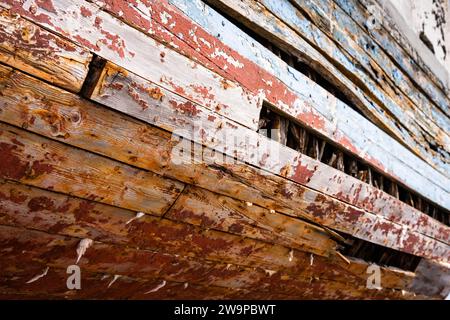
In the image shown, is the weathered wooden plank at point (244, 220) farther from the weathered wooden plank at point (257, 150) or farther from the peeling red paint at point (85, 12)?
the peeling red paint at point (85, 12)

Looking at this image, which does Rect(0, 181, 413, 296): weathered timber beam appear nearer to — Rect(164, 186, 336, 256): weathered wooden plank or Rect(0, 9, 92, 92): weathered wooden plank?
Rect(164, 186, 336, 256): weathered wooden plank

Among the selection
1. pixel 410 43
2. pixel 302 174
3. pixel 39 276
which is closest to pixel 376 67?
pixel 410 43

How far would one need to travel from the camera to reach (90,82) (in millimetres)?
887

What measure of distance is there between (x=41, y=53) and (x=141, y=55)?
262 millimetres

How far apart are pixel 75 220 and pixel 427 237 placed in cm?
231

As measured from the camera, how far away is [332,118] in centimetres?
156

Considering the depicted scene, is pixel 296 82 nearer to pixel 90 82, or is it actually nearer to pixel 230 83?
pixel 230 83

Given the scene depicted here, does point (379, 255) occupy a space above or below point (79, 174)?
below

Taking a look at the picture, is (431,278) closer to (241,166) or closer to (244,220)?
(244,220)

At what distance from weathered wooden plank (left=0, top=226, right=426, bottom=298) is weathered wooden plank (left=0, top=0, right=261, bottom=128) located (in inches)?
26.6

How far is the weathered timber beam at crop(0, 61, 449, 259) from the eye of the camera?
900 mm

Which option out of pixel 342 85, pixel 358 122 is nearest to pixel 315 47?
pixel 342 85

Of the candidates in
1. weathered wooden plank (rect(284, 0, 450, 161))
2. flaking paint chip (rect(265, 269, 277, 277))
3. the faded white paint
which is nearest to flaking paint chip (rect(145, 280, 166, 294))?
flaking paint chip (rect(265, 269, 277, 277))

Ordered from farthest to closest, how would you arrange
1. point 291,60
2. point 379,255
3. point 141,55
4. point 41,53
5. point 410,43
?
point 410,43
point 379,255
point 291,60
point 141,55
point 41,53
